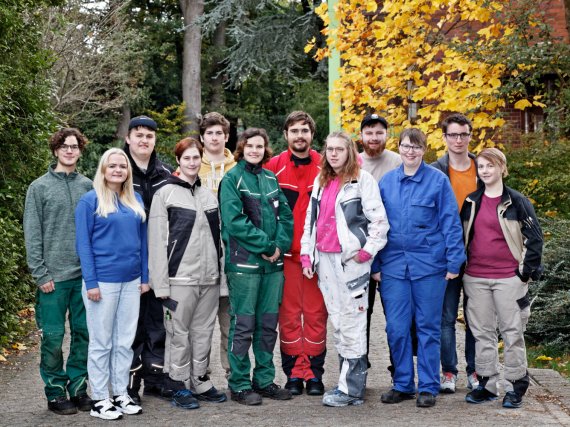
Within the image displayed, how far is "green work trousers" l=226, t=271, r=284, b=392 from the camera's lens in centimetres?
658

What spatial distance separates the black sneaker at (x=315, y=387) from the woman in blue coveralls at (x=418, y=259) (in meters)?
0.54

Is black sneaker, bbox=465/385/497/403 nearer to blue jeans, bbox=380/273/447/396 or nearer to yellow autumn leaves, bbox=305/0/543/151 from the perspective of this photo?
blue jeans, bbox=380/273/447/396

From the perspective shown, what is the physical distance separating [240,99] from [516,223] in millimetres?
25112

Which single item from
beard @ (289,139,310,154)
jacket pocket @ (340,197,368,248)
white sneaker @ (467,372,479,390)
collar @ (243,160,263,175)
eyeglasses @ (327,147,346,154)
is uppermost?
beard @ (289,139,310,154)

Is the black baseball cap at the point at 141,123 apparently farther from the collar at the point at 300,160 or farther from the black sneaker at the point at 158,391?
the black sneaker at the point at 158,391

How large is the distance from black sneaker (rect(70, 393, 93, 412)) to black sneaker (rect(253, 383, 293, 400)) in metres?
1.30

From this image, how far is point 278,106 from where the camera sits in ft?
99.9

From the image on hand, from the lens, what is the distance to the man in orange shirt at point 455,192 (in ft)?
22.4

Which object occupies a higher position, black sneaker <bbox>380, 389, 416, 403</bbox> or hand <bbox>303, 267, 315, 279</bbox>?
hand <bbox>303, 267, 315, 279</bbox>

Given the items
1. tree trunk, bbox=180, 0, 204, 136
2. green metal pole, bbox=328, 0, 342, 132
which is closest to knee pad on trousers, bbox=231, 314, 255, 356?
green metal pole, bbox=328, 0, 342, 132

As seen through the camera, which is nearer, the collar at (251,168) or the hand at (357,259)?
the hand at (357,259)

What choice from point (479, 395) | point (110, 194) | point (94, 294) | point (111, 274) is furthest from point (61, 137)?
point (479, 395)

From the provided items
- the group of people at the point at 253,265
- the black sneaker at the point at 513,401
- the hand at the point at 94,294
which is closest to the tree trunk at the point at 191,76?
the group of people at the point at 253,265

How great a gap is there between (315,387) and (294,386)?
17cm
